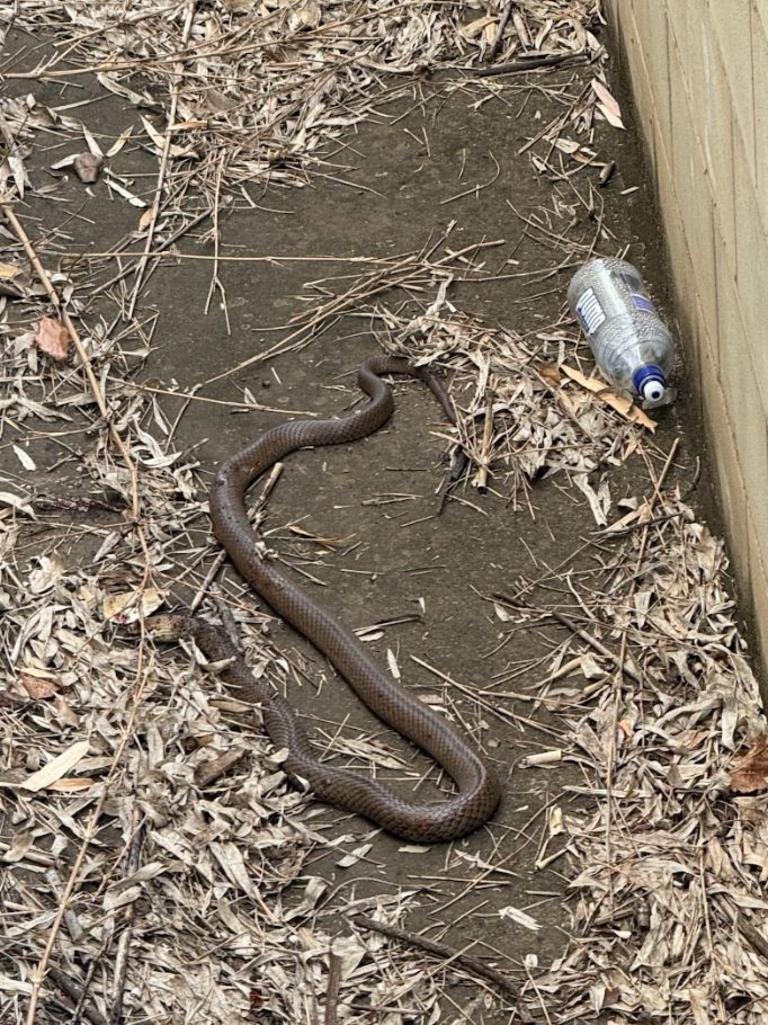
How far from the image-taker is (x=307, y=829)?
498cm

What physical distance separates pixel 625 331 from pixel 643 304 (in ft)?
0.61

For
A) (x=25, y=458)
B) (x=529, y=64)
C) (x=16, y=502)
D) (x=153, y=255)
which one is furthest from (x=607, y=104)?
(x=16, y=502)

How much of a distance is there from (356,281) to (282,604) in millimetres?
1882

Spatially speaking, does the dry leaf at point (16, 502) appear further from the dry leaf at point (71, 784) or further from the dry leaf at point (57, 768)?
the dry leaf at point (71, 784)

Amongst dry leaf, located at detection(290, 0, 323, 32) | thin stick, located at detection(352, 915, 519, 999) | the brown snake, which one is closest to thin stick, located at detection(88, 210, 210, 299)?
the brown snake

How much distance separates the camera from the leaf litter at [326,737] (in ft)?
14.8

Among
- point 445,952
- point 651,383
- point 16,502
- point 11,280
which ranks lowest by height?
point 445,952

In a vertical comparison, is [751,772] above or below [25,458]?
below

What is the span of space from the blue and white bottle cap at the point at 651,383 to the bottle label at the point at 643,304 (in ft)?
0.90

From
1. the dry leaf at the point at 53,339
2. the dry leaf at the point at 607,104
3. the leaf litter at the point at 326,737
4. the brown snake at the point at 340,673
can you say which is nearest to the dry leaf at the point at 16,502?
the leaf litter at the point at 326,737

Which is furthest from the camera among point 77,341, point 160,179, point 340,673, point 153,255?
point 160,179

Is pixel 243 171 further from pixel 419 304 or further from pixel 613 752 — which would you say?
pixel 613 752

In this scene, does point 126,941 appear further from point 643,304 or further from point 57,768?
point 643,304

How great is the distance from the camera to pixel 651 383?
6.11 meters
